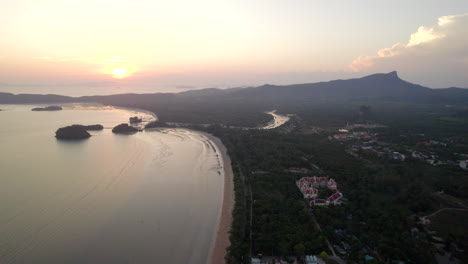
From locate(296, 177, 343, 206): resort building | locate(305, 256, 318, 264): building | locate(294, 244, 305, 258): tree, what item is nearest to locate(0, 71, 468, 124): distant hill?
locate(296, 177, 343, 206): resort building

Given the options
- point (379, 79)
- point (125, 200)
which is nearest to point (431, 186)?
point (125, 200)

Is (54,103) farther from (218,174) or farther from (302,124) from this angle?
(218,174)

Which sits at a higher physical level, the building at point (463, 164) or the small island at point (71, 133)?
the small island at point (71, 133)

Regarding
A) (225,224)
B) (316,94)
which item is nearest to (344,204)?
(225,224)

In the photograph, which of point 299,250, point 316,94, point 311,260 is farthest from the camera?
point 316,94

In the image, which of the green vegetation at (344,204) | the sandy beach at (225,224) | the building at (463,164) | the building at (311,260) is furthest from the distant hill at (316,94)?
the building at (311,260)

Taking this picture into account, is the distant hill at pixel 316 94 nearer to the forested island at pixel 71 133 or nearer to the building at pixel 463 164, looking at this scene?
the forested island at pixel 71 133

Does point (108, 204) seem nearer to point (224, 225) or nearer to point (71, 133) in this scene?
point (224, 225)

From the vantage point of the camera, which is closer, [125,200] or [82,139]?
[125,200]
